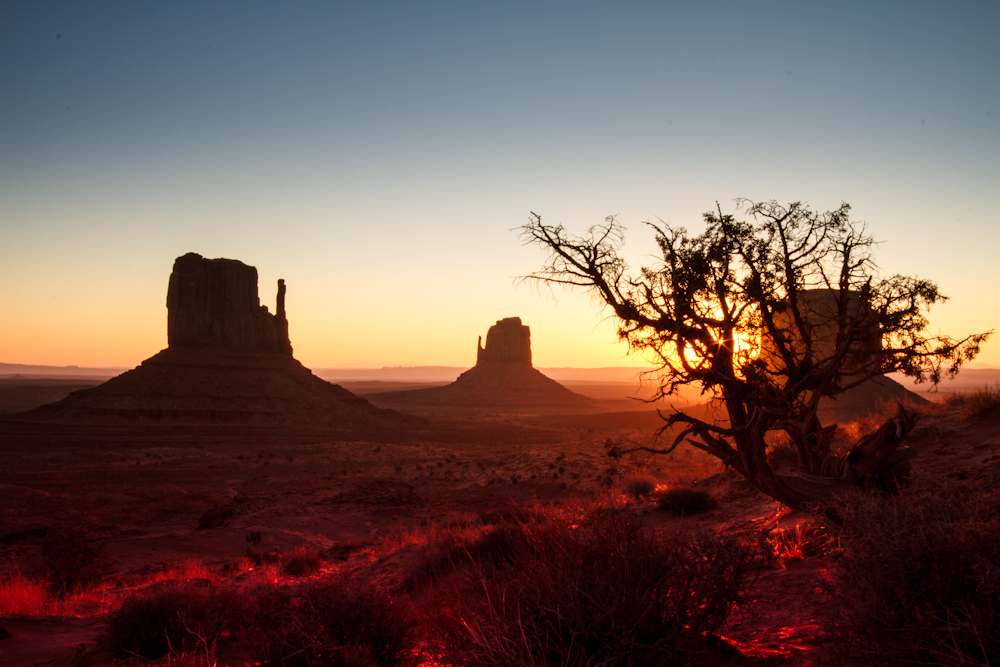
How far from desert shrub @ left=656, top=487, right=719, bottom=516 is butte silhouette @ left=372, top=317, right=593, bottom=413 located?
247 ft

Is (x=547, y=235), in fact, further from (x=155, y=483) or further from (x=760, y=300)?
(x=155, y=483)

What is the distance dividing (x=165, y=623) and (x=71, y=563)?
7.70 m

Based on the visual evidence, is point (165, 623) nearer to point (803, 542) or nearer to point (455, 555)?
point (455, 555)

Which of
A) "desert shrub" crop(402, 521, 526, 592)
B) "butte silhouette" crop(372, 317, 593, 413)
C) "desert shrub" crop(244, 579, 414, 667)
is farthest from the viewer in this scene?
"butte silhouette" crop(372, 317, 593, 413)

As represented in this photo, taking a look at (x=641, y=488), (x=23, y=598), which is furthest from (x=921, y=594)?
(x=641, y=488)

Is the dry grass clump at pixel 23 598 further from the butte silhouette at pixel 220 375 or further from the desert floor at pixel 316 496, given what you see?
the butte silhouette at pixel 220 375

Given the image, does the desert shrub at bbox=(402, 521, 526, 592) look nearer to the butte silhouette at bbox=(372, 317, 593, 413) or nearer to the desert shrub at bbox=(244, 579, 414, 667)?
the desert shrub at bbox=(244, 579, 414, 667)

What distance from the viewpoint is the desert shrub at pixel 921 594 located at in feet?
10.0

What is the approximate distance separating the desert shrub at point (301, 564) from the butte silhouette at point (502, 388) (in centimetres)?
7474

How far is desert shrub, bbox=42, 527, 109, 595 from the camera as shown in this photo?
1055 cm

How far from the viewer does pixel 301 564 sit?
1102cm

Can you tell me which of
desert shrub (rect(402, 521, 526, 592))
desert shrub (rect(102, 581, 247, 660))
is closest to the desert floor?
desert shrub (rect(102, 581, 247, 660))

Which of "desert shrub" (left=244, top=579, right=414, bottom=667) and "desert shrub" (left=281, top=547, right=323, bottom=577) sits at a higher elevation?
"desert shrub" (left=244, top=579, right=414, bottom=667)

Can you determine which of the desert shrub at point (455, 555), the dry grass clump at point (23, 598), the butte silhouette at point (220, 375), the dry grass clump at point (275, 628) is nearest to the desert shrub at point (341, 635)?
the dry grass clump at point (275, 628)
